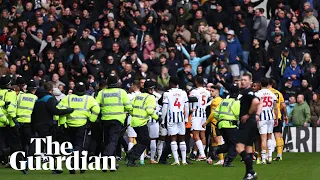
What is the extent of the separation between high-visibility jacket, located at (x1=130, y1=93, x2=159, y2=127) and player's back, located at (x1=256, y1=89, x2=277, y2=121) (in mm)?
3000

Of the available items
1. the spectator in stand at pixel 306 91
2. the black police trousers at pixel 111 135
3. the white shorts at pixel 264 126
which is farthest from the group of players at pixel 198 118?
the spectator in stand at pixel 306 91

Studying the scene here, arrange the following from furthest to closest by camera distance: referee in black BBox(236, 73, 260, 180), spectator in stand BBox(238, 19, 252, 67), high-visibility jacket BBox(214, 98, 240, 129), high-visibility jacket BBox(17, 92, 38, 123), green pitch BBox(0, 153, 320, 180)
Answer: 1. spectator in stand BBox(238, 19, 252, 67)
2. high-visibility jacket BBox(214, 98, 240, 129)
3. high-visibility jacket BBox(17, 92, 38, 123)
4. green pitch BBox(0, 153, 320, 180)
5. referee in black BBox(236, 73, 260, 180)

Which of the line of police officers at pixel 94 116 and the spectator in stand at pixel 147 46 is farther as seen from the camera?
the spectator in stand at pixel 147 46

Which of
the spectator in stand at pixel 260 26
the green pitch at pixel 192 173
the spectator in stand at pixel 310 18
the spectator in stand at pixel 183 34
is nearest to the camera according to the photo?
the green pitch at pixel 192 173

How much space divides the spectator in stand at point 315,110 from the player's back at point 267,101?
253 inches

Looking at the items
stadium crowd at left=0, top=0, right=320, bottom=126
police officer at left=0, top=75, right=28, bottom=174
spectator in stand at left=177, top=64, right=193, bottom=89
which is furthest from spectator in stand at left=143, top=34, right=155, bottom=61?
police officer at left=0, top=75, right=28, bottom=174

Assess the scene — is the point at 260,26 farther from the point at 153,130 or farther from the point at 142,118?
the point at 142,118

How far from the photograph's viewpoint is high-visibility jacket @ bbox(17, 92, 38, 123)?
81.7 feet

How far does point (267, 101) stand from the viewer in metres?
27.0

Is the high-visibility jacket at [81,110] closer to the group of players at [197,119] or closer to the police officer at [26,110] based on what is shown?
the police officer at [26,110]

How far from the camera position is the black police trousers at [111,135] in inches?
935

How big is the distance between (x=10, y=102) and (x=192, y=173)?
176 inches

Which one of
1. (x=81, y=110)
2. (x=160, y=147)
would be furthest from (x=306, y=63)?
(x=81, y=110)

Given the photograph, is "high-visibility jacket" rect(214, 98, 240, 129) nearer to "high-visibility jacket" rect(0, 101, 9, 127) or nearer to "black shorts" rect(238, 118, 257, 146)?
"black shorts" rect(238, 118, 257, 146)
